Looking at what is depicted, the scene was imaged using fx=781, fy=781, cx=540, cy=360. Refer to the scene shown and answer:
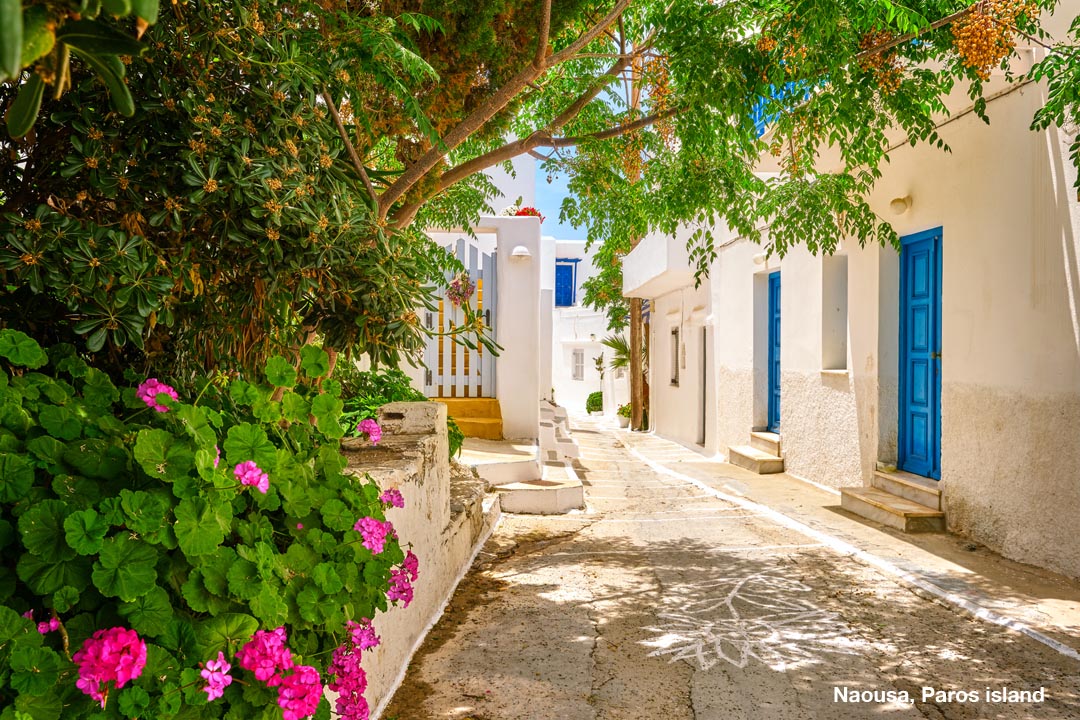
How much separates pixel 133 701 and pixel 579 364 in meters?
30.1

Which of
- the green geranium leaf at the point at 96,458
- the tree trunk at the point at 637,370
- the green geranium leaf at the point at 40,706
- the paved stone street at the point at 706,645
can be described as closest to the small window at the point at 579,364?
the tree trunk at the point at 637,370

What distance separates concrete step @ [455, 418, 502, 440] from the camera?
981 cm

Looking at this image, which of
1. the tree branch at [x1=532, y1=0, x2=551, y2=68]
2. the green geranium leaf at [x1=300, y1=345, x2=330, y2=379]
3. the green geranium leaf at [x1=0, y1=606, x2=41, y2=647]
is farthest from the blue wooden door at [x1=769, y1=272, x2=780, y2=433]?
the green geranium leaf at [x1=0, y1=606, x2=41, y2=647]

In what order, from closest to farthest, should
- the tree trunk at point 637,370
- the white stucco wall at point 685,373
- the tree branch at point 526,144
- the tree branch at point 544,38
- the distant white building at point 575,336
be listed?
1. the tree branch at point 544,38
2. the tree branch at point 526,144
3. the white stucco wall at point 685,373
4. the tree trunk at point 637,370
5. the distant white building at point 575,336

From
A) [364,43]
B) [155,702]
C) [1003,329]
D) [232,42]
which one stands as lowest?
[155,702]

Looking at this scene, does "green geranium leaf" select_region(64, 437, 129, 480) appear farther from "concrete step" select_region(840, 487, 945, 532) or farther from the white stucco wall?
the white stucco wall

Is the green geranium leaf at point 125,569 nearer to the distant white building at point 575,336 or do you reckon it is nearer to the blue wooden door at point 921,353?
the blue wooden door at point 921,353

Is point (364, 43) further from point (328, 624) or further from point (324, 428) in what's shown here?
point (328, 624)

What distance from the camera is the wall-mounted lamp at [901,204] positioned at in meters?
7.12

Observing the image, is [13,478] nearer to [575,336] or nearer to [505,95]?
[505,95]

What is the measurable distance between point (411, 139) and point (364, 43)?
190cm

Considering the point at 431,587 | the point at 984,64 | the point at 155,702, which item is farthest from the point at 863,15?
the point at 155,702

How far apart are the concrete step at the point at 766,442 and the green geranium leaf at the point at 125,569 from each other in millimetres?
9662

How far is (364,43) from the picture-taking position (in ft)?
11.3
